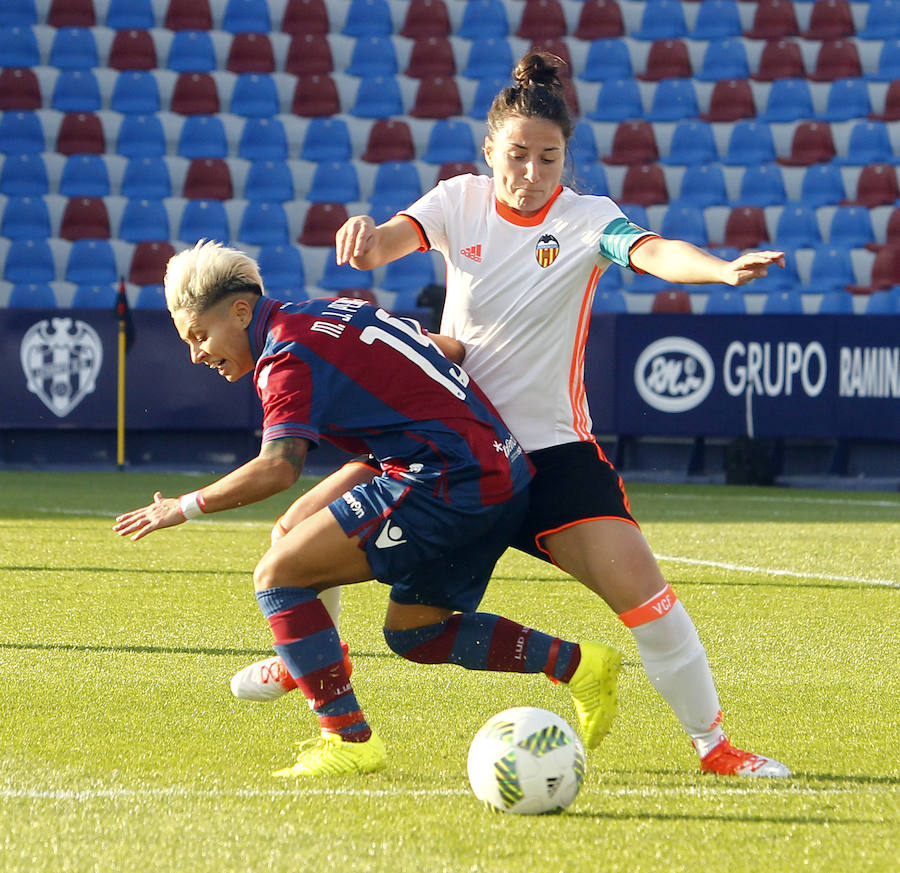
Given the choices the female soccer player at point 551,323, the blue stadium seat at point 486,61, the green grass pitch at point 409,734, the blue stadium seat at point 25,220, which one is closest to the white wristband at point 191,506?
the female soccer player at point 551,323

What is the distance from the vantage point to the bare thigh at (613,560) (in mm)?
3553

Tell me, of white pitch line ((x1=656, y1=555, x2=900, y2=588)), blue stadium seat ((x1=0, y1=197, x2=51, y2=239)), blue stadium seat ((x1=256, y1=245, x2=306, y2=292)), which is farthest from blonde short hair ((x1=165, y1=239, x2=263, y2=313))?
blue stadium seat ((x1=0, y1=197, x2=51, y2=239))

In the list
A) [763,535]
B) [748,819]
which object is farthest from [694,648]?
[763,535]

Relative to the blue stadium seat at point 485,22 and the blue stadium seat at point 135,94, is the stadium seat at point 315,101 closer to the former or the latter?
the blue stadium seat at point 135,94

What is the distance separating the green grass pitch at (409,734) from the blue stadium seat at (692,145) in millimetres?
10166

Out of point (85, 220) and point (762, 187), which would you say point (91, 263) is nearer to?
point (85, 220)

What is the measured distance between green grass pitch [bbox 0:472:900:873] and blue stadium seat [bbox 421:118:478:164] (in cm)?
1008

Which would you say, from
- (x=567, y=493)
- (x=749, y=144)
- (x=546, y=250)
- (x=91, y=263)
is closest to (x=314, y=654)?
(x=567, y=493)

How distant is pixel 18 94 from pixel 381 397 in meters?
15.3

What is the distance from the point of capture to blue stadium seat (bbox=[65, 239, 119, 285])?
643 inches

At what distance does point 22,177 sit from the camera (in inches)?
671

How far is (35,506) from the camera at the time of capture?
10.6m

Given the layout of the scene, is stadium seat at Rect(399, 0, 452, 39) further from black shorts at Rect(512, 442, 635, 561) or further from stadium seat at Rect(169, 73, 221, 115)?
black shorts at Rect(512, 442, 635, 561)

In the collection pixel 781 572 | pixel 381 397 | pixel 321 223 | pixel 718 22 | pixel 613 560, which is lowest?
pixel 781 572
